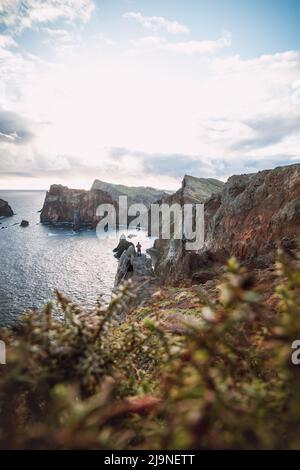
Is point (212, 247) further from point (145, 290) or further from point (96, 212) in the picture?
point (96, 212)

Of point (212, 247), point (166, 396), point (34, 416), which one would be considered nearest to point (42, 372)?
point (34, 416)

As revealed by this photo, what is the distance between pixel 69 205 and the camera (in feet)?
515

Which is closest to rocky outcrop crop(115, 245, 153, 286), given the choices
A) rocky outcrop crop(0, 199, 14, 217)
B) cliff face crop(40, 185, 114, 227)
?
cliff face crop(40, 185, 114, 227)

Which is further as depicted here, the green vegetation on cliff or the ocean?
the ocean

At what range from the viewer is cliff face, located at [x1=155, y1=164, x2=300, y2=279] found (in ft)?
44.2

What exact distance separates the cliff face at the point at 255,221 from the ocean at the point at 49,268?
18350 millimetres

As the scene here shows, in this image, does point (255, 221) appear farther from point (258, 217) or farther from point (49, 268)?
point (49, 268)

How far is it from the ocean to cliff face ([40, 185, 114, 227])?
33.5m

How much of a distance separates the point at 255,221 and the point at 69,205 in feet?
497

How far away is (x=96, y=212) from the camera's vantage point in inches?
6107

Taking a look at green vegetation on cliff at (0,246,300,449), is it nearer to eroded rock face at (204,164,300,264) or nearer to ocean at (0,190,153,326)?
eroded rock face at (204,164,300,264)

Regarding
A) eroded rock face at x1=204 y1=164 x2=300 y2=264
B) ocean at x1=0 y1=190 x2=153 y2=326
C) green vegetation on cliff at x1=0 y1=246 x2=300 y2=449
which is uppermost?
eroded rock face at x1=204 y1=164 x2=300 y2=264

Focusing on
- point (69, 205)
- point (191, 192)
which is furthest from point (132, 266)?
point (69, 205)

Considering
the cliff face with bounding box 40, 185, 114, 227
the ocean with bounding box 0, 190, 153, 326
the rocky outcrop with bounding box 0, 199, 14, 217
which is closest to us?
the ocean with bounding box 0, 190, 153, 326
